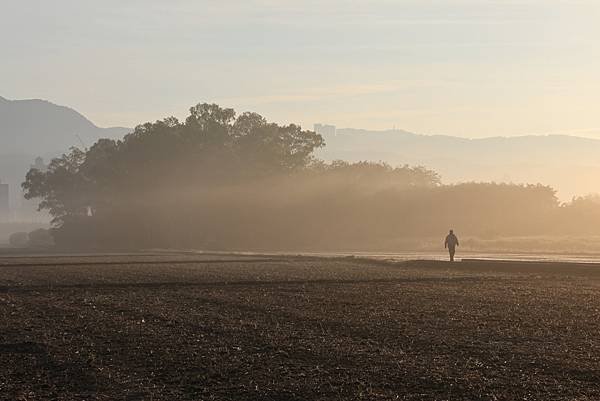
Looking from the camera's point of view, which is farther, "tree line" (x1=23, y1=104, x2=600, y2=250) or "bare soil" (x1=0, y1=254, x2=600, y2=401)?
"tree line" (x1=23, y1=104, x2=600, y2=250)

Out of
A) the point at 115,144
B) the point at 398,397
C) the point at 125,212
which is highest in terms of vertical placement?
the point at 115,144

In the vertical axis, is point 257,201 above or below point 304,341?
above

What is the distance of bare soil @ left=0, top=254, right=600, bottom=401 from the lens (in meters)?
17.2

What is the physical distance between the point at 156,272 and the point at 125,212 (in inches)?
3076

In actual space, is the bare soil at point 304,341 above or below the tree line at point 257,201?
below

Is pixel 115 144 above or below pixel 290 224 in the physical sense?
above

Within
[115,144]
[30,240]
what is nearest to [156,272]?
[115,144]

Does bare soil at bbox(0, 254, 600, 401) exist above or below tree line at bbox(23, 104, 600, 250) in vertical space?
below

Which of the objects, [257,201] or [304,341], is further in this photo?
[257,201]

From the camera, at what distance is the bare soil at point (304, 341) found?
56.4 feet

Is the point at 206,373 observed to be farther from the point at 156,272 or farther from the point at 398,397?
the point at 156,272

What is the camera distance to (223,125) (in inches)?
5418

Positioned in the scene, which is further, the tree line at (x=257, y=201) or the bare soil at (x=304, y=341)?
the tree line at (x=257, y=201)

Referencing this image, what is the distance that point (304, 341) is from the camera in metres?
22.7
